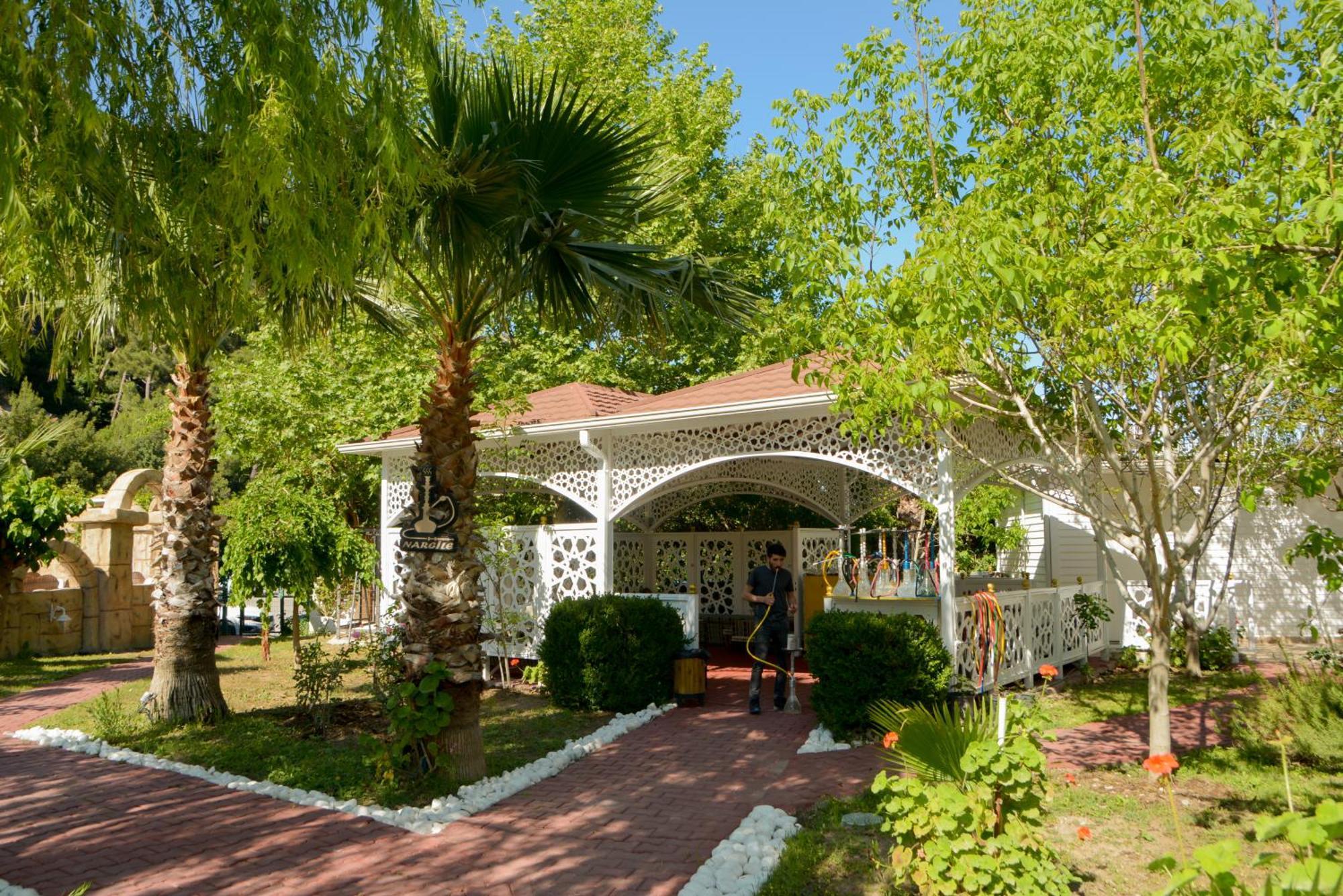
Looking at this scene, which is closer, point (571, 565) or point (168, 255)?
point (168, 255)

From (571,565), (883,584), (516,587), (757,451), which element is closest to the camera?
(883,584)

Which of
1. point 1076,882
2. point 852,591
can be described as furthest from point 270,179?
point 852,591

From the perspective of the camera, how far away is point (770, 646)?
1004 cm

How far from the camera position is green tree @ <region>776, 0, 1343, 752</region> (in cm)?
509

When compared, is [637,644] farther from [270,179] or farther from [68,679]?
[68,679]

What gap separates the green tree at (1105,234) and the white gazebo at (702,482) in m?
1.25

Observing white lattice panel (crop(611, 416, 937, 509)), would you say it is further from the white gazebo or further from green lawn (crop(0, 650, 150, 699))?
green lawn (crop(0, 650, 150, 699))

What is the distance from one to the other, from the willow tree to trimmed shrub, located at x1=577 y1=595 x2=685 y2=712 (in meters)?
5.59

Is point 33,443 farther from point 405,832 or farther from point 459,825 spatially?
point 459,825

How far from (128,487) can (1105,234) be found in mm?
17461

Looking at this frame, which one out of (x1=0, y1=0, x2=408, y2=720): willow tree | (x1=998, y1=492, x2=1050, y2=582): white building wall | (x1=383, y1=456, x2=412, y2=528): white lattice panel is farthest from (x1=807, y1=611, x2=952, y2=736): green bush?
(x1=998, y1=492, x2=1050, y2=582): white building wall

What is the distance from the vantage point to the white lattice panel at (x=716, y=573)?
1544 centimetres

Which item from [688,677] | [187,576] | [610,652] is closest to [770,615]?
[688,677]

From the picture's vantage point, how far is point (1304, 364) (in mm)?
6012
